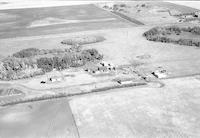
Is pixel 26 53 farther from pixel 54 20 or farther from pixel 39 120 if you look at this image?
pixel 54 20

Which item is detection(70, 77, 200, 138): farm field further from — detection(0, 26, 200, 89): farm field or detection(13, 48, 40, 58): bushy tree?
detection(13, 48, 40, 58): bushy tree

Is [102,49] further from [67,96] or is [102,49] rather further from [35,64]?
[67,96]

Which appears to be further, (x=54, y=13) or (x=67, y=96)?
(x=54, y=13)

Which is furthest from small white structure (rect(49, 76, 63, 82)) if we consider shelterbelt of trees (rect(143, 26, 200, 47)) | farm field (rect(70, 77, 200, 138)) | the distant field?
the distant field

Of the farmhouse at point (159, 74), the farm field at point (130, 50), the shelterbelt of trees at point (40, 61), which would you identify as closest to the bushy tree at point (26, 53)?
the shelterbelt of trees at point (40, 61)

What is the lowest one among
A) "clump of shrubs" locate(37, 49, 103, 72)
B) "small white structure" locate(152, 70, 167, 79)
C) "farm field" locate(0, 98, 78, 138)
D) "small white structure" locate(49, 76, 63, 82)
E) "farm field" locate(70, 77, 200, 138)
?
"farm field" locate(0, 98, 78, 138)

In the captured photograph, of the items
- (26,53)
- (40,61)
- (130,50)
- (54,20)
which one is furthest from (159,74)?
(54,20)

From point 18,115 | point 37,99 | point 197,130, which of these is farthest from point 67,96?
point 197,130
